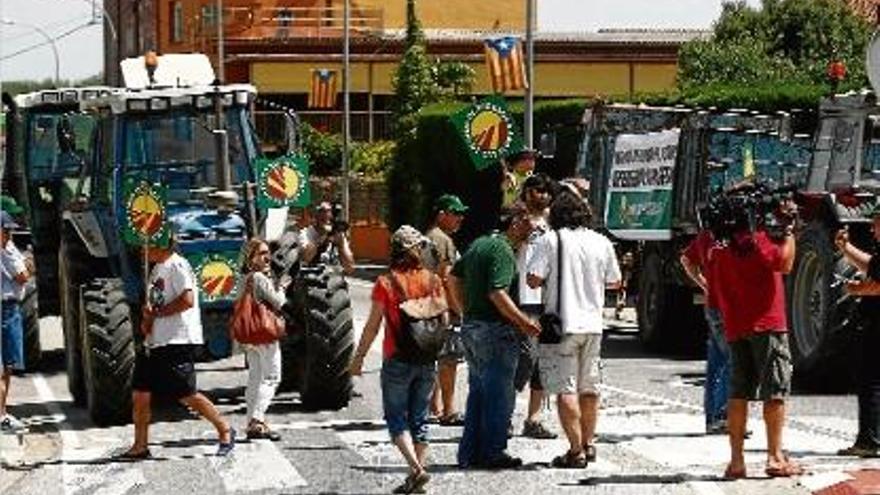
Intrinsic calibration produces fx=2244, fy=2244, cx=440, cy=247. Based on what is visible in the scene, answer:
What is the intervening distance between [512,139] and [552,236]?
502 centimetres

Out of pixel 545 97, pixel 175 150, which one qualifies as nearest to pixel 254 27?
pixel 545 97

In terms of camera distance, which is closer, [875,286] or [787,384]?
[787,384]

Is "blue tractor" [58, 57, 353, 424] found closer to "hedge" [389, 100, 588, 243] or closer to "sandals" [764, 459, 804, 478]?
"sandals" [764, 459, 804, 478]

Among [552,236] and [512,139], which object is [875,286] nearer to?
[552,236]

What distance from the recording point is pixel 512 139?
63.1 feet

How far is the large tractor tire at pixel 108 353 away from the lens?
1788cm

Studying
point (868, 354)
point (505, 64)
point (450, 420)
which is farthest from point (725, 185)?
point (505, 64)

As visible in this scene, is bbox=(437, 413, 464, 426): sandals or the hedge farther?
the hedge

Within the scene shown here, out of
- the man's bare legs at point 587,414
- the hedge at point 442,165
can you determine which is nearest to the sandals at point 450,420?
the man's bare legs at point 587,414

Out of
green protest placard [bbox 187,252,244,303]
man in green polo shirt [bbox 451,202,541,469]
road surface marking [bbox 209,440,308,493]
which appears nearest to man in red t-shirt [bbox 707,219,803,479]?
man in green polo shirt [bbox 451,202,541,469]

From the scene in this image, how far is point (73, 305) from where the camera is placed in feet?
63.8

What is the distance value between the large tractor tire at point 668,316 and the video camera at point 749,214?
11.0 metres

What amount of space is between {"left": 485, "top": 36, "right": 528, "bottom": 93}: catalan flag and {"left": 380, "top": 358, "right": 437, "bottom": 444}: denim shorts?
24319 millimetres

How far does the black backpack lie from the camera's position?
44.8 feet
